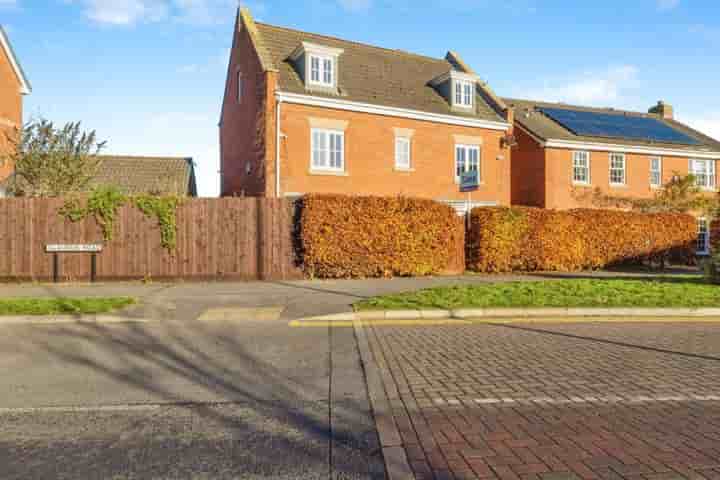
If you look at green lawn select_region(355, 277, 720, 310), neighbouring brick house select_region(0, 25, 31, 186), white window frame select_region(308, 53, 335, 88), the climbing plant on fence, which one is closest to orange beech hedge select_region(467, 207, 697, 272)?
green lawn select_region(355, 277, 720, 310)

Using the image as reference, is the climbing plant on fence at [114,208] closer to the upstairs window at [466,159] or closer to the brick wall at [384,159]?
the brick wall at [384,159]

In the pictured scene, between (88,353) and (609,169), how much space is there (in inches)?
1108

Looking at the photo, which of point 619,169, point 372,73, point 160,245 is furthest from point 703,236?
point 160,245

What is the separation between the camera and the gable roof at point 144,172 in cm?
2814

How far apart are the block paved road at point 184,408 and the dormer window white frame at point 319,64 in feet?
53.8

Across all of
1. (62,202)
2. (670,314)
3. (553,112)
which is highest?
(553,112)

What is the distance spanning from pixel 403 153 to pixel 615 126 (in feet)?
48.5

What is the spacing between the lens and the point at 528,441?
150 inches

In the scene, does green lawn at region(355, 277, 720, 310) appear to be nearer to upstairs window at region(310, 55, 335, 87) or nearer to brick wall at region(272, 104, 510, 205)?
brick wall at region(272, 104, 510, 205)

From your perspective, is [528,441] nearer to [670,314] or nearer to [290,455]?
[290,455]

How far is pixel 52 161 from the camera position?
1739cm

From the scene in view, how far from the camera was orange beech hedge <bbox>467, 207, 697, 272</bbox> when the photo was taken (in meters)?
17.2

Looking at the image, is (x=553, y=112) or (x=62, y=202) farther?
(x=553, y=112)

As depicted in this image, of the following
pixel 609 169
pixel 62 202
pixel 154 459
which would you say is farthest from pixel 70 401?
pixel 609 169
